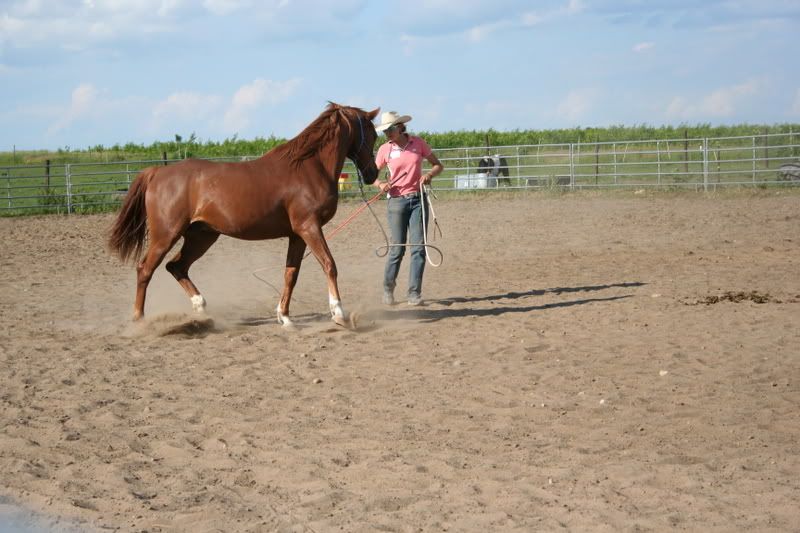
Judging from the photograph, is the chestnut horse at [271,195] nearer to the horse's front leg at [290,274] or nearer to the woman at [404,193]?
the horse's front leg at [290,274]

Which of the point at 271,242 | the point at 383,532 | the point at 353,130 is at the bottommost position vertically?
the point at 383,532

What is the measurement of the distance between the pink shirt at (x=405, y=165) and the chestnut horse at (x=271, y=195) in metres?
0.74

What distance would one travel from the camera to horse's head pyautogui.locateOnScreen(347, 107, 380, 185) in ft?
27.4

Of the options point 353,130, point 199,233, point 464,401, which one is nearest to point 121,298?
point 199,233

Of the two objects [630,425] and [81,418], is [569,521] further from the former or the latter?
[81,418]

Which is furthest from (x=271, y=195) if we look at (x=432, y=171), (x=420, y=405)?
(x=420, y=405)

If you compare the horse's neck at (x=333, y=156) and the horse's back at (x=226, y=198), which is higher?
the horse's neck at (x=333, y=156)

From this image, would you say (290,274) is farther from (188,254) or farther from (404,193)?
(404,193)

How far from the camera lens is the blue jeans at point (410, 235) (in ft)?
30.0

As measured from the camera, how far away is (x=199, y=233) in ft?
28.6

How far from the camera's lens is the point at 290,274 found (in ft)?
27.2

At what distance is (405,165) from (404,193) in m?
0.29

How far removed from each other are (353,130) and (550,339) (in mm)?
2746

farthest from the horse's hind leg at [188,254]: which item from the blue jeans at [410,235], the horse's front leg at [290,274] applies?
the blue jeans at [410,235]
